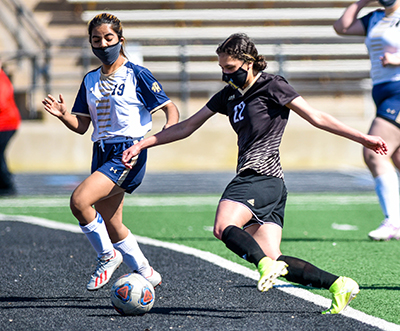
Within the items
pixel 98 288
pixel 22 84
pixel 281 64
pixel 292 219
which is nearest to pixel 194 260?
pixel 98 288

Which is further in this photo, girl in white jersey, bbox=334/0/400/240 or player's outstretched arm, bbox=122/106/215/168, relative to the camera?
girl in white jersey, bbox=334/0/400/240

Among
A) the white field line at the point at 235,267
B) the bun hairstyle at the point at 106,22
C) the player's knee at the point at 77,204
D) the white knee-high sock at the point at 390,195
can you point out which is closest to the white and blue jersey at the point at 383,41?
the white knee-high sock at the point at 390,195

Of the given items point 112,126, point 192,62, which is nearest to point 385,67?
point 112,126

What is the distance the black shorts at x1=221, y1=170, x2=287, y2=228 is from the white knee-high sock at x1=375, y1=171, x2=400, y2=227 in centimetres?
267

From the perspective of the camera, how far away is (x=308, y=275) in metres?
3.72

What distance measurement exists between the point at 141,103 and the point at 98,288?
1.39m

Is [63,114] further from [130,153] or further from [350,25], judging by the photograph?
[350,25]

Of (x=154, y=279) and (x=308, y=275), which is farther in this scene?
(x=154, y=279)

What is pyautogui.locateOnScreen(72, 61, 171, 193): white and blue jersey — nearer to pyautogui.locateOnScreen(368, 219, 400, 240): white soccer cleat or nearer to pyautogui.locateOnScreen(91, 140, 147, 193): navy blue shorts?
pyautogui.locateOnScreen(91, 140, 147, 193): navy blue shorts

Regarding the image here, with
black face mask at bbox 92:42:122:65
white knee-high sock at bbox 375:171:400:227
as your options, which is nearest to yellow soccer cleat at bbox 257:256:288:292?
black face mask at bbox 92:42:122:65

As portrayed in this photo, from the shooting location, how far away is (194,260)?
5.55 m

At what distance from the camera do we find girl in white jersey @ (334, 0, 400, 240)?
6.35m

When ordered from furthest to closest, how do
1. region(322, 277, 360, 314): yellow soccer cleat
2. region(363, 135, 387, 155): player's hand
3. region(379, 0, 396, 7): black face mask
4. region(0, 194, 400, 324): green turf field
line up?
1. region(379, 0, 396, 7): black face mask
2. region(0, 194, 400, 324): green turf field
3. region(363, 135, 387, 155): player's hand
4. region(322, 277, 360, 314): yellow soccer cleat

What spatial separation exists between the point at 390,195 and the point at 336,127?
2.83 m
